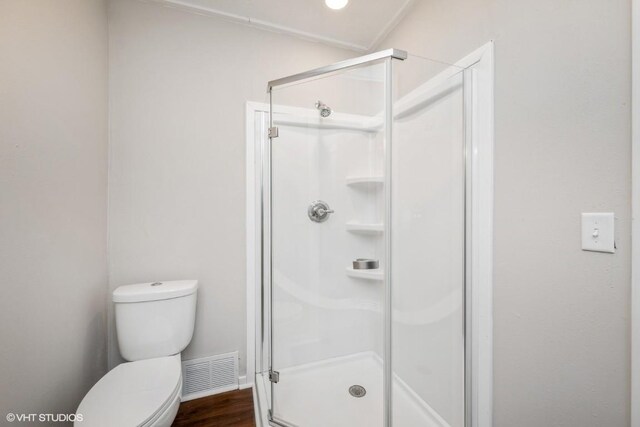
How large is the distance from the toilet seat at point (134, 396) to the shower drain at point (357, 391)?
3.01 ft

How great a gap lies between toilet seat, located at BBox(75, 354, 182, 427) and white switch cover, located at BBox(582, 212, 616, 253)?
5.18 ft

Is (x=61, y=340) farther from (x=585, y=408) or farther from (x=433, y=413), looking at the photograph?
(x=585, y=408)

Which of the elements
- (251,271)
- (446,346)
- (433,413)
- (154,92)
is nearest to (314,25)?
(154,92)

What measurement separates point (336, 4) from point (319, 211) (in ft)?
4.00

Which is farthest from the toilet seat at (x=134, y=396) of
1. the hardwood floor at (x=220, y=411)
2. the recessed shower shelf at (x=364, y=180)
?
the recessed shower shelf at (x=364, y=180)

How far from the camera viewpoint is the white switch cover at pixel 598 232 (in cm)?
73

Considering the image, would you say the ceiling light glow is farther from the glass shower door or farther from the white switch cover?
the white switch cover

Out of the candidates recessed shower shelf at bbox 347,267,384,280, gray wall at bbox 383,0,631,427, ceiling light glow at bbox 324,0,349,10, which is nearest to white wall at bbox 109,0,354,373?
ceiling light glow at bbox 324,0,349,10

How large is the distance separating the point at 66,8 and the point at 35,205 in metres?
0.90

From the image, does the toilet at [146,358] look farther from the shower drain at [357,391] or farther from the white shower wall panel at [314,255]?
the shower drain at [357,391]

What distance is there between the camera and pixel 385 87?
3.78ft

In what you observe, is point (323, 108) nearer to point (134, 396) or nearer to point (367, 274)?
point (367, 274)

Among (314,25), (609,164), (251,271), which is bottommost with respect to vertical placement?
(251,271)

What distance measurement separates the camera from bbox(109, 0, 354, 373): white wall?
1.52 m
